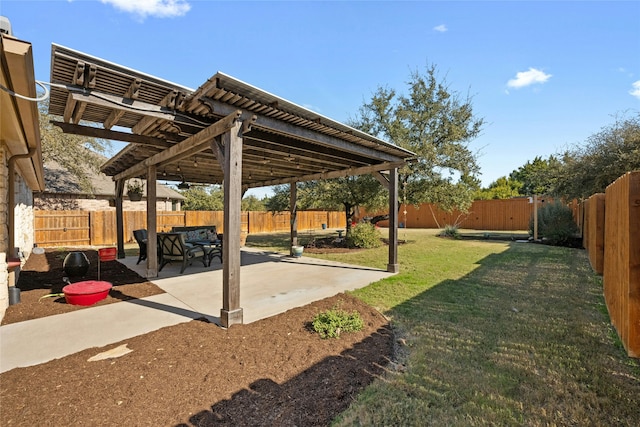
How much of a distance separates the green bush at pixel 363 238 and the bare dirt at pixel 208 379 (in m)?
7.28

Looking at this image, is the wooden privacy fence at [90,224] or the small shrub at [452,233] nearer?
the wooden privacy fence at [90,224]

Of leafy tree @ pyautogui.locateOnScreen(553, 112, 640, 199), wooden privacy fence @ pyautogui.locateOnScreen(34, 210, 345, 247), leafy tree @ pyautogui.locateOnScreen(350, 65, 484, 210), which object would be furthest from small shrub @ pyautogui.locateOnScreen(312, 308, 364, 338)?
wooden privacy fence @ pyautogui.locateOnScreen(34, 210, 345, 247)

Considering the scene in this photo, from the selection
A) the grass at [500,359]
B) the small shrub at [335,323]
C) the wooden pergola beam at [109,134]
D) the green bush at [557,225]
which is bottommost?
the grass at [500,359]

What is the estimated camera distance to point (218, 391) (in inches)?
86.4

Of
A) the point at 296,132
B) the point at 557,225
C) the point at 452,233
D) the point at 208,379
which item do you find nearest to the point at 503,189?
the point at 452,233

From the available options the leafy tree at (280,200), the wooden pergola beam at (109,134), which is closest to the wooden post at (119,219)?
the wooden pergola beam at (109,134)

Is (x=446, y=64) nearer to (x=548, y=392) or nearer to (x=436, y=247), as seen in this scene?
(x=436, y=247)

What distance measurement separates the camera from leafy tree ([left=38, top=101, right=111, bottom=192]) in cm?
1158

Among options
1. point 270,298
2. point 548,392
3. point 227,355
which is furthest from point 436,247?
point 227,355

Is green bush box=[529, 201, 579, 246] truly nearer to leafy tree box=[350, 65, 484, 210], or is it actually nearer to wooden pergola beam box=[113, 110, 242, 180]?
leafy tree box=[350, 65, 484, 210]

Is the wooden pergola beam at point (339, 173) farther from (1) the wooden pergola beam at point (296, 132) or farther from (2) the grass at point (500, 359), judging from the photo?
(2) the grass at point (500, 359)

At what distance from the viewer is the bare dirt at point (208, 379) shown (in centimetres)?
192

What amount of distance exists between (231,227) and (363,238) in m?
7.84

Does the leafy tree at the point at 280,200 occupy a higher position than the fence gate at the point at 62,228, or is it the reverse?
the leafy tree at the point at 280,200
